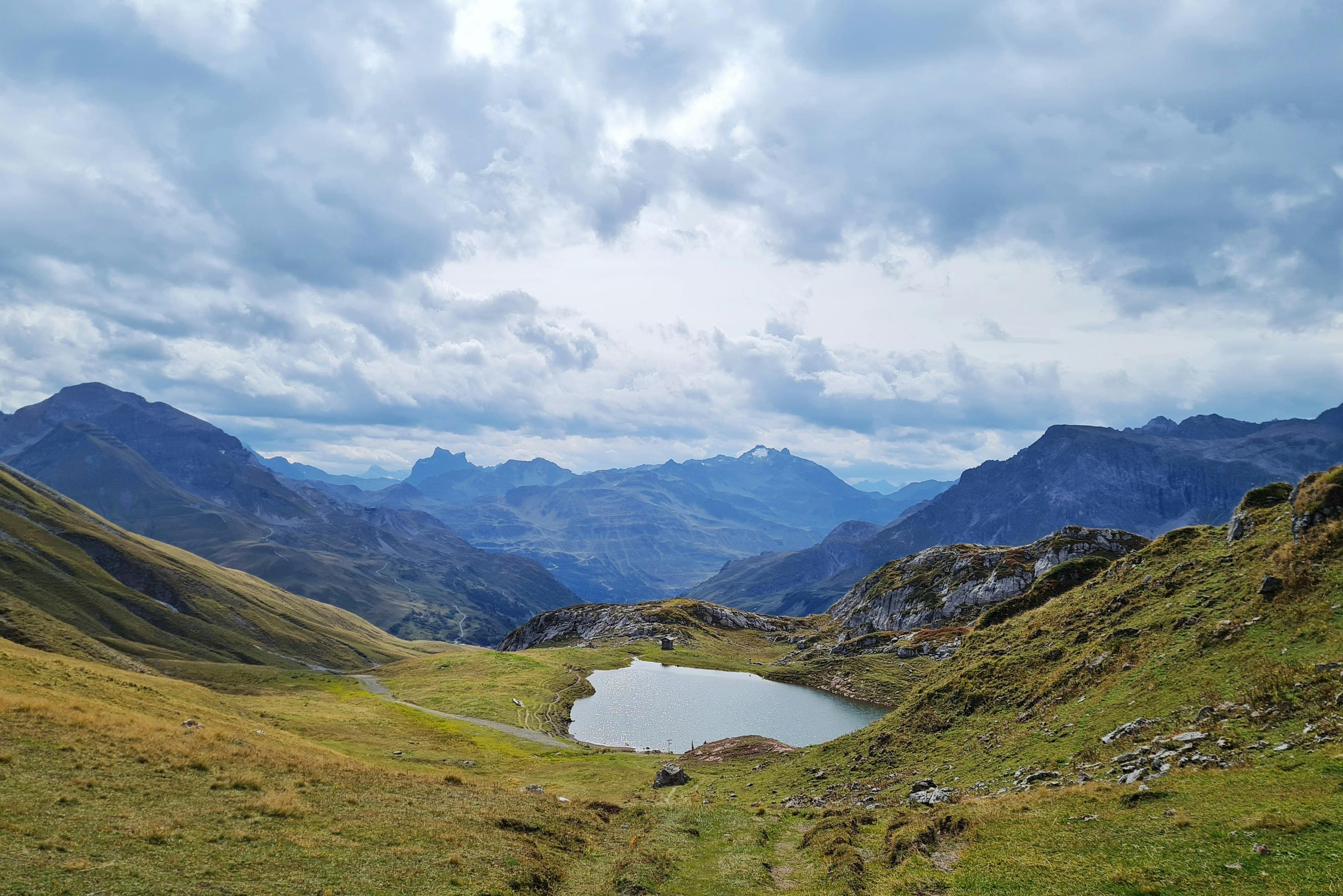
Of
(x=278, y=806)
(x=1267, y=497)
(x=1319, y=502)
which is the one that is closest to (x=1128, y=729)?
(x=1319, y=502)

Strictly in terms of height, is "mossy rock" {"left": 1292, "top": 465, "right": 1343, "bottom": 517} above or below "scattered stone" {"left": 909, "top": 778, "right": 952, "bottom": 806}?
above

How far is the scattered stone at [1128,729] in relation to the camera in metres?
31.1

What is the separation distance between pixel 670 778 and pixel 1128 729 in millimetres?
40024

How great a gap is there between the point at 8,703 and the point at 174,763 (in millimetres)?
11617

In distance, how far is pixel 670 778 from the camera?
195 ft

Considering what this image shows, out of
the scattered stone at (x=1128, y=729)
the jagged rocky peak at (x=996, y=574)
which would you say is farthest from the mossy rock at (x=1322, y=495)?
the jagged rocky peak at (x=996, y=574)

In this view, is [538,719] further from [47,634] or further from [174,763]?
[47,634]

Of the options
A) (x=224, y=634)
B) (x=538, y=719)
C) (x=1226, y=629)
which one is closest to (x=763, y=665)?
(x=538, y=719)

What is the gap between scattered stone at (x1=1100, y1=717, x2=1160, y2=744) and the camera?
31.1m

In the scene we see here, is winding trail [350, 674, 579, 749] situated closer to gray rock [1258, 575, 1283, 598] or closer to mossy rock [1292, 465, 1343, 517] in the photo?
gray rock [1258, 575, 1283, 598]

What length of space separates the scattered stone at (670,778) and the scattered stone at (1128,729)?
3772cm

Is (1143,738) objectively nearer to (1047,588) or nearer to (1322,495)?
(1322,495)

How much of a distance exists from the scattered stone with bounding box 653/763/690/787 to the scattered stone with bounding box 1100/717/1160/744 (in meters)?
37.7

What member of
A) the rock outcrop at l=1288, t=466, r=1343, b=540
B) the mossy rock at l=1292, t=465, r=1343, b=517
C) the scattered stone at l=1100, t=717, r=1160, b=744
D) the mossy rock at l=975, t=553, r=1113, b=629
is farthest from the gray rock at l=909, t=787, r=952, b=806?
the mossy rock at l=975, t=553, r=1113, b=629
